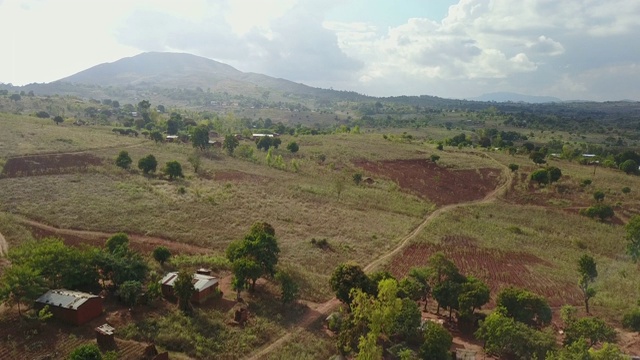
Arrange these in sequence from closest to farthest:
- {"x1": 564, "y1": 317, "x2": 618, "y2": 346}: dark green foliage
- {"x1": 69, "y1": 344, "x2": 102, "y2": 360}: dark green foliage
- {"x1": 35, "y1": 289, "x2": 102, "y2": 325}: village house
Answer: {"x1": 69, "y1": 344, "x2": 102, "y2": 360}: dark green foliage
{"x1": 35, "y1": 289, "x2": 102, "y2": 325}: village house
{"x1": 564, "y1": 317, "x2": 618, "y2": 346}: dark green foliage

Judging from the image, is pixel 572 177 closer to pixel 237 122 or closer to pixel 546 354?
pixel 546 354

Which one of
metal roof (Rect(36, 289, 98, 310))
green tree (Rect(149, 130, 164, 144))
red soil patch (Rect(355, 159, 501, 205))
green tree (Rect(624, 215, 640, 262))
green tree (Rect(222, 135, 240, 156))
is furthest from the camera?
green tree (Rect(149, 130, 164, 144))

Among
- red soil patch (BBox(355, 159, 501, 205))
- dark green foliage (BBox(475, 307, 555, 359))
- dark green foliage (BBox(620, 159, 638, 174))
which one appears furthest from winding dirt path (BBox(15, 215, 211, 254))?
dark green foliage (BBox(620, 159, 638, 174))

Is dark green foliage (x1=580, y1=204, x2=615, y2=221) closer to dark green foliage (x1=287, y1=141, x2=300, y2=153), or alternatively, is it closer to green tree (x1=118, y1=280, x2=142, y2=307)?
dark green foliage (x1=287, y1=141, x2=300, y2=153)

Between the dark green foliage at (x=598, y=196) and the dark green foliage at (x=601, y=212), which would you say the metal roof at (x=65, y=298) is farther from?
the dark green foliage at (x=598, y=196)

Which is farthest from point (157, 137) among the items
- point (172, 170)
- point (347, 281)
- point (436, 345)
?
point (436, 345)

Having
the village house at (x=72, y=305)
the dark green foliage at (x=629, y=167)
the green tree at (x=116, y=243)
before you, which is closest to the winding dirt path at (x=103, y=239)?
the green tree at (x=116, y=243)

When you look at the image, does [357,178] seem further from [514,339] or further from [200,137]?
[514,339]

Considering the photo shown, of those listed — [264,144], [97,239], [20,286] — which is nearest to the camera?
[20,286]
